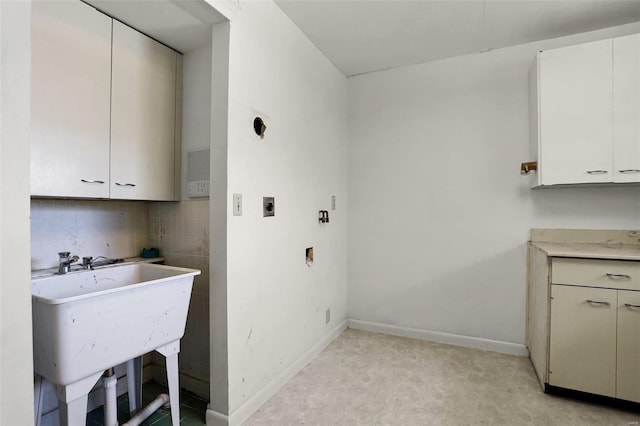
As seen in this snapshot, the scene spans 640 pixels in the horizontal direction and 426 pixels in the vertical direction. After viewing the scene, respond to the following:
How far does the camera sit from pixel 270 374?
2117 mm

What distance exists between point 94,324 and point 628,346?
275 cm

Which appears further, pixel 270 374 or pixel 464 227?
pixel 464 227

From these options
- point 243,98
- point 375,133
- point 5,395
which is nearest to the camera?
point 5,395

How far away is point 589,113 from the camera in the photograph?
219 centimetres

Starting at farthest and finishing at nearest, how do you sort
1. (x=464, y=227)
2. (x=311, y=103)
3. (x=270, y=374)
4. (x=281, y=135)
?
(x=464, y=227) < (x=311, y=103) < (x=281, y=135) < (x=270, y=374)

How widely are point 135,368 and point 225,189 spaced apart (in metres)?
1.14

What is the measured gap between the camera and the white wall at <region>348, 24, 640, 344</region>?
8.71ft

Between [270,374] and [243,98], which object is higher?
[243,98]

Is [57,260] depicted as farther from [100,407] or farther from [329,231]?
[329,231]

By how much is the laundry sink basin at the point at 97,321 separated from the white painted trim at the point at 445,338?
6.56 feet

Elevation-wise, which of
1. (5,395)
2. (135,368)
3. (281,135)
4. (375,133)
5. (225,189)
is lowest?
(135,368)

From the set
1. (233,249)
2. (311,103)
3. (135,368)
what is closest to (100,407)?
(135,368)

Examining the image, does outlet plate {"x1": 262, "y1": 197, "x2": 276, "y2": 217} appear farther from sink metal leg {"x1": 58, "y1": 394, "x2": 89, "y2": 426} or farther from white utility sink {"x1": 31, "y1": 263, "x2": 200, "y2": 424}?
sink metal leg {"x1": 58, "y1": 394, "x2": 89, "y2": 426}

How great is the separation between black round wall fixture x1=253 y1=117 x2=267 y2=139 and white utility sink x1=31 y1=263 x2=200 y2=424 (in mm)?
915
